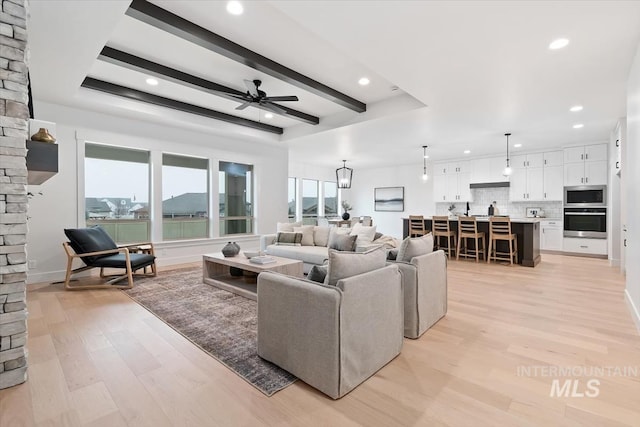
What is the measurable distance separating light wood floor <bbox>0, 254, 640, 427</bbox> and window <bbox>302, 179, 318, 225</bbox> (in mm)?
7427

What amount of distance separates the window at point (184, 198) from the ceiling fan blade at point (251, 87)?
2.83m

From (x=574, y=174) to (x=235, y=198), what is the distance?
26.4ft

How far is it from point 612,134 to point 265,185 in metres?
7.47

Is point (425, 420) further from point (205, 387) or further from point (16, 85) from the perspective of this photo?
point (16, 85)

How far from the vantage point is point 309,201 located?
10.8 m

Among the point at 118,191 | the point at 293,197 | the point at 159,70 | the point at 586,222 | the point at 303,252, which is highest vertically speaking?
the point at 159,70

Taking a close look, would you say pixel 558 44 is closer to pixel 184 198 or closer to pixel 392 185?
pixel 184 198

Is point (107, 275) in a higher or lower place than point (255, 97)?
lower

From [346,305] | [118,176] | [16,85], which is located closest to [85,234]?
[118,176]

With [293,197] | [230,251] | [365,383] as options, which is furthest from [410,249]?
[293,197]

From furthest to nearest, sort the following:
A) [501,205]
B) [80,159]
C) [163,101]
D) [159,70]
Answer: [501,205] → [163,101] → [80,159] → [159,70]

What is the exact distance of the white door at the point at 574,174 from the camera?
6.99 metres

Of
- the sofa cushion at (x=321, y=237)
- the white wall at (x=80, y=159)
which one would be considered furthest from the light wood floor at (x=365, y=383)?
the sofa cushion at (x=321, y=237)

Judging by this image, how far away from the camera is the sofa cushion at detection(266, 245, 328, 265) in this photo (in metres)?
4.74
